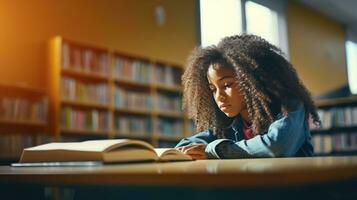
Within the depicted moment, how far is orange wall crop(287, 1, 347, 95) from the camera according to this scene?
7507mm

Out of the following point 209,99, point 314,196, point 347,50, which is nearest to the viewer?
point 314,196

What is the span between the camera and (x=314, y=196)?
2.04 feet

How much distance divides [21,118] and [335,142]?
349 centimetres

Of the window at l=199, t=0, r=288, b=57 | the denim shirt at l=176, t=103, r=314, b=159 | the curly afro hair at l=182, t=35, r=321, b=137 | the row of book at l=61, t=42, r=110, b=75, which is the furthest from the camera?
the row of book at l=61, t=42, r=110, b=75

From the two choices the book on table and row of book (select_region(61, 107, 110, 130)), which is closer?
the book on table

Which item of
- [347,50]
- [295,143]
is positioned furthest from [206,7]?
[347,50]

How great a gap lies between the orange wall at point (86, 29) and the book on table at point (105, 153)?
2397 millimetres

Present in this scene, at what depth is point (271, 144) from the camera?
1.15m

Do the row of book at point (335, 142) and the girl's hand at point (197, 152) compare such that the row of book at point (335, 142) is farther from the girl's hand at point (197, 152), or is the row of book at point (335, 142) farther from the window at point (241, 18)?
the girl's hand at point (197, 152)

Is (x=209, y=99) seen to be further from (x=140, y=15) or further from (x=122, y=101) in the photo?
(x=140, y=15)

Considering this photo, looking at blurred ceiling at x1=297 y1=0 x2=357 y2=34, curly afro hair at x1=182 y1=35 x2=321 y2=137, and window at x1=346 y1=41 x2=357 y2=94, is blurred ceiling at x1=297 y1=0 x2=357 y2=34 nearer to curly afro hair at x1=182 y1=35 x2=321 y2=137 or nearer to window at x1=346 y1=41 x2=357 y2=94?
window at x1=346 y1=41 x2=357 y2=94

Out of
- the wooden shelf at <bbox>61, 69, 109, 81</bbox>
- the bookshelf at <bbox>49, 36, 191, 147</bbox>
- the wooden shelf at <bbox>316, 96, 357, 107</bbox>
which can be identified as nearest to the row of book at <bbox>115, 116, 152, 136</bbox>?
the bookshelf at <bbox>49, 36, 191, 147</bbox>

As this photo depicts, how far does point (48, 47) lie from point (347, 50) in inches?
250

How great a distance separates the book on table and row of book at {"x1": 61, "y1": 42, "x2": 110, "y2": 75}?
3360 millimetres
